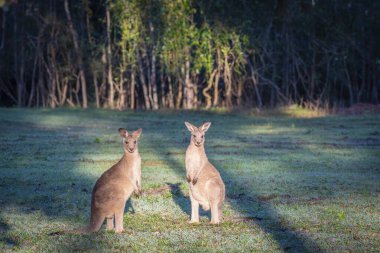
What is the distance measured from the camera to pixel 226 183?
12.5m

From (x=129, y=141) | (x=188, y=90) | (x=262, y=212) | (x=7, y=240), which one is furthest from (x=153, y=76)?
(x=7, y=240)

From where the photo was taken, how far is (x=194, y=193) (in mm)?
9055

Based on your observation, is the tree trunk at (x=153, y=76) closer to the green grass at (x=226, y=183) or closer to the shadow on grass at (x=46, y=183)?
the green grass at (x=226, y=183)

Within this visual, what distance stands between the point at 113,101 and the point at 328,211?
68.0 feet

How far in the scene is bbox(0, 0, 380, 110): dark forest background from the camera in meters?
28.8

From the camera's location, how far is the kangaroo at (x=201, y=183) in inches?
351

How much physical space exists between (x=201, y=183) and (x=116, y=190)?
1.22 m

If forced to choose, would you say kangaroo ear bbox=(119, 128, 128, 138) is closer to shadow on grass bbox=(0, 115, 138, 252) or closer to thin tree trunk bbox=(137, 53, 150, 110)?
shadow on grass bbox=(0, 115, 138, 252)

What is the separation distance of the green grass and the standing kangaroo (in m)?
0.17

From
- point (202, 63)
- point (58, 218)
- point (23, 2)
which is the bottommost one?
point (58, 218)

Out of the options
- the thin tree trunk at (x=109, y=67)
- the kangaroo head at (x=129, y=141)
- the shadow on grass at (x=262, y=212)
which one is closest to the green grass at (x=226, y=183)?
the shadow on grass at (x=262, y=212)

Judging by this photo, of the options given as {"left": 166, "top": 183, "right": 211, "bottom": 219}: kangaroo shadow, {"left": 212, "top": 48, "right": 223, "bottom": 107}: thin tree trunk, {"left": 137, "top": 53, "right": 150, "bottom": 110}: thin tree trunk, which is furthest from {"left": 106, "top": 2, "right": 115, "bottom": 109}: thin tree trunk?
{"left": 166, "top": 183, "right": 211, "bottom": 219}: kangaroo shadow

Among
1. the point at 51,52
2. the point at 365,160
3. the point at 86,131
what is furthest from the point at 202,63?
the point at 365,160

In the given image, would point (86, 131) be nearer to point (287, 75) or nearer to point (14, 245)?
point (287, 75)
